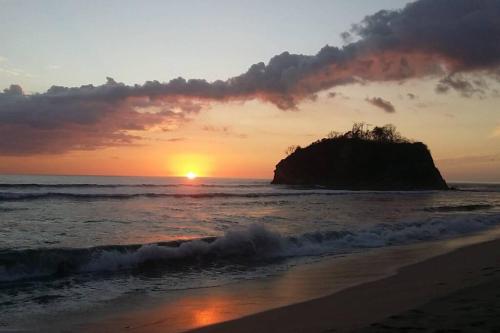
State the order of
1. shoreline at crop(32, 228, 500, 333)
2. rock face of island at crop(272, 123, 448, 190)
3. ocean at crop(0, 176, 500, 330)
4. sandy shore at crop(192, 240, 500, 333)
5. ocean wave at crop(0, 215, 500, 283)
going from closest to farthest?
sandy shore at crop(192, 240, 500, 333) → shoreline at crop(32, 228, 500, 333) → ocean at crop(0, 176, 500, 330) → ocean wave at crop(0, 215, 500, 283) → rock face of island at crop(272, 123, 448, 190)

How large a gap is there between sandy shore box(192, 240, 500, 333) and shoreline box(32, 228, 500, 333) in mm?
67

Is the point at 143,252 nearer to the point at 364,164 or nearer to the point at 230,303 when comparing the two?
the point at 230,303

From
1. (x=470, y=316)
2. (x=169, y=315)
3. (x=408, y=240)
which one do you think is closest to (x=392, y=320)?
(x=470, y=316)

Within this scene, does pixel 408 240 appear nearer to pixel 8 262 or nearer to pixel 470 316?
pixel 470 316

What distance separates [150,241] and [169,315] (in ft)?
22.4

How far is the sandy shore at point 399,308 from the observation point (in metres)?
4.98

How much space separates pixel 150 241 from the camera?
12.7m

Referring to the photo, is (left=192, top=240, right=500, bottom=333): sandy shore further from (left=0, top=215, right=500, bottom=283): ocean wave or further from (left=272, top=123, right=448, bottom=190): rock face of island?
(left=272, top=123, right=448, bottom=190): rock face of island

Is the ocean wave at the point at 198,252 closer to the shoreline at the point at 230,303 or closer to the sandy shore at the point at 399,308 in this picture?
the shoreline at the point at 230,303

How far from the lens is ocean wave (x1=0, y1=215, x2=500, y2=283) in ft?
30.8

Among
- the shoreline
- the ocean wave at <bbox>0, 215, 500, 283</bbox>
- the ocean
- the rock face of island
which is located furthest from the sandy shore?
the rock face of island

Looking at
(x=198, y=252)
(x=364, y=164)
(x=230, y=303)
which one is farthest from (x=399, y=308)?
(x=364, y=164)

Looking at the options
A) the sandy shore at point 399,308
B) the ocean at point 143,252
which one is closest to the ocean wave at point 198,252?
the ocean at point 143,252

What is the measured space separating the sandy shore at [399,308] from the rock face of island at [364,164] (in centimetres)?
8008
